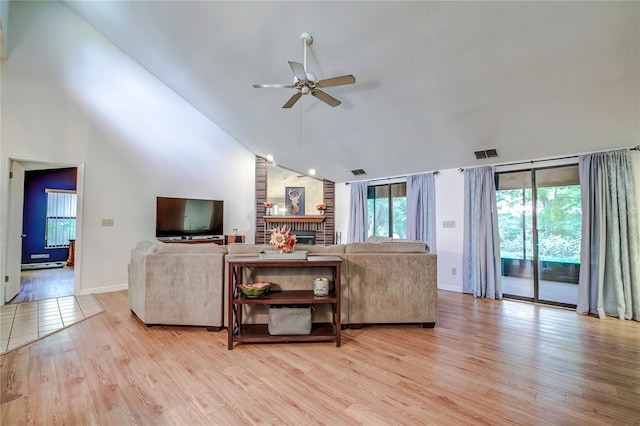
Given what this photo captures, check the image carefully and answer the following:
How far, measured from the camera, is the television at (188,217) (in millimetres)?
5266

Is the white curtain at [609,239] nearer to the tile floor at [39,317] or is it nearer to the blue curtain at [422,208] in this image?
the blue curtain at [422,208]

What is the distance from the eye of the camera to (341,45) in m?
3.09

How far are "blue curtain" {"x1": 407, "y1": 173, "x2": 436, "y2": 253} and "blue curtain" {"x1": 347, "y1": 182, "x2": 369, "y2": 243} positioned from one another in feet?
3.70

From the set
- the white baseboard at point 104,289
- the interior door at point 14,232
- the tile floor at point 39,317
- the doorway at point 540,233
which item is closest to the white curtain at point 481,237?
the doorway at point 540,233

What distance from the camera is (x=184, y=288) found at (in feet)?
9.64

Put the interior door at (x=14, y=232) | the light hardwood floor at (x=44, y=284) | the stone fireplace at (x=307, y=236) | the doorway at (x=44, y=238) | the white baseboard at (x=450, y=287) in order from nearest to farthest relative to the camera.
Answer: the interior door at (x=14, y=232) < the light hardwood floor at (x=44, y=284) < the white baseboard at (x=450, y=287) < the doorway at (x=44, y=238) < the stone fireplace at (x=307, y=236)

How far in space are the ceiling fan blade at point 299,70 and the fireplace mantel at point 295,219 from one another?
4.48 m

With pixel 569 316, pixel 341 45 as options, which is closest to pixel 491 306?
pixel 569 316

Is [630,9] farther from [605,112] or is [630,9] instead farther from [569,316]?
[569,316]

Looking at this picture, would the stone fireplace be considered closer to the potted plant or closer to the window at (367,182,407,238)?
the potted plant

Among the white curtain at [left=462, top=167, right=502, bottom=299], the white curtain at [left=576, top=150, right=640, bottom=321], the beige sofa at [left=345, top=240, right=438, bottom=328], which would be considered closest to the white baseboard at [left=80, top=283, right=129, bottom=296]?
the beige sofa at [left=345, top=240, right=438, bottom=328]

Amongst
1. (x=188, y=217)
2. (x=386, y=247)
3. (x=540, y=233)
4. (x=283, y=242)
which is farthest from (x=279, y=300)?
(x=540, y=233)

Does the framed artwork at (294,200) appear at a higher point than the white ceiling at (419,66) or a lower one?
lower

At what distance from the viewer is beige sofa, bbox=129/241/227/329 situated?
2914 millimetres
